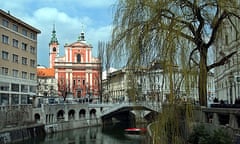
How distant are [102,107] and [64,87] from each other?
27939mm

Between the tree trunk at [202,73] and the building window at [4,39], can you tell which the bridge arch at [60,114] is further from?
the tree trunk at [202,73]

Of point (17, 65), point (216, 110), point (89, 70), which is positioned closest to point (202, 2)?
point (216, 110)

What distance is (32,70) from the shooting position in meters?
63.6

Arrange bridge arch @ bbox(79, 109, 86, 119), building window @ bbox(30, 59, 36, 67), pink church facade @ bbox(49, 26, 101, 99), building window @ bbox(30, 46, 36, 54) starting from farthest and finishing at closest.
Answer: pink church facade @ bbox(49, 26, 101, 99) < bridge arch @ bbox(79, 109, 86, 119) < building window @ bbox(30, 59, 36, 67) < building window @ bbox(30, 46, 36, 54)

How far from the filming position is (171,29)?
1106 cm

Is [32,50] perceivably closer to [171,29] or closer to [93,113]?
[93,113]

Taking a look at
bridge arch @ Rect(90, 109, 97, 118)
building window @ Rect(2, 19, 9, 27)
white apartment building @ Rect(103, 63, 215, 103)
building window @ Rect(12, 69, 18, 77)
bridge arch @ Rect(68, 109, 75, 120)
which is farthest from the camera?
bridge arch @ Rect(90, 109, 97, 118)

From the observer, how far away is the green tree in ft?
36.4

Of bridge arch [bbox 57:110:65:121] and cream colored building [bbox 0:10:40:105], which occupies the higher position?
cream colored building [bbox 0:10:40:105]

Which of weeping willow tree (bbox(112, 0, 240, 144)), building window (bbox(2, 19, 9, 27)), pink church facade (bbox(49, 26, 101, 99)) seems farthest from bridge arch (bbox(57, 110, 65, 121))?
weeping willow tree (bbox(112, 0, 240, 144))

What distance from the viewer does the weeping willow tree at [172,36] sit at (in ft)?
35.9

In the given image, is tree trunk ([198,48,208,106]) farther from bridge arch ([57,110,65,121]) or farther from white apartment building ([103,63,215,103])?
bridge arch ([57,110,65,121])

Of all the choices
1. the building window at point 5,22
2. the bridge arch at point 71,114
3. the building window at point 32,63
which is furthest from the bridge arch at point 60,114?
the building window at point 5,22

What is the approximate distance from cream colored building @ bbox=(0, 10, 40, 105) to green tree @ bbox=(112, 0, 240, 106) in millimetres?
43427
